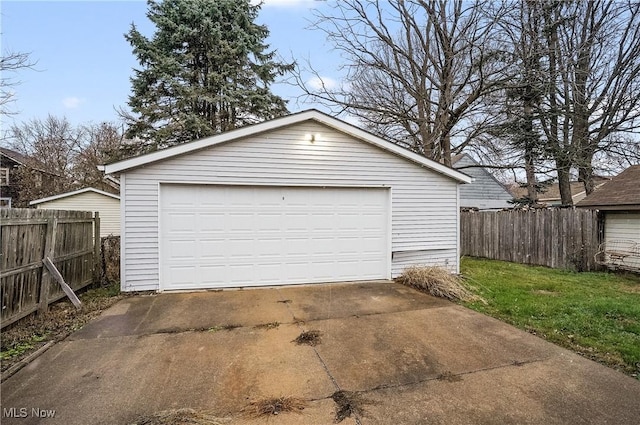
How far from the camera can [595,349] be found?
381cm

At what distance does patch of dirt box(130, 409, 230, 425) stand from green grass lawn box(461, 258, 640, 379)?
3940mm

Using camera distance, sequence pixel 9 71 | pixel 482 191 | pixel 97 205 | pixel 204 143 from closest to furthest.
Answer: pixel 204 143
pixel 9 71
pixel 97 205
pixel 482 191

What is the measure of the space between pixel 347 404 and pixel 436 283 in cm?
432

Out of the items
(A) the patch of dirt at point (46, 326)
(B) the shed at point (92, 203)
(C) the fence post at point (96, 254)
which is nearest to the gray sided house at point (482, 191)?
(C) the fence post at point (96, 254)

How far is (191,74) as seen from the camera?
1609 cm

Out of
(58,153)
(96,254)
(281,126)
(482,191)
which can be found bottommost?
(96,254)

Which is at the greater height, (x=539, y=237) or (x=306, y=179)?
(x=306, y=179)

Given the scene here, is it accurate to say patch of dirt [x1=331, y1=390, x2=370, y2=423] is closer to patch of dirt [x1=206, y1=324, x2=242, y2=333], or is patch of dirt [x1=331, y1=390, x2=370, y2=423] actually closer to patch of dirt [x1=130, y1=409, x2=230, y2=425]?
patch of dirt [x1=130, y1=409, x2=230, y2=425]

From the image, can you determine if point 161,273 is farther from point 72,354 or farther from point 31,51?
point 31,51

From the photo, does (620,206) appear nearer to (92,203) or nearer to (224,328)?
(224,328)

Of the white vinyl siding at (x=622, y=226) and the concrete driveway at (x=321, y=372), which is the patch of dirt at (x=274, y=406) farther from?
the white vinyl siding at (x=622, y=226)

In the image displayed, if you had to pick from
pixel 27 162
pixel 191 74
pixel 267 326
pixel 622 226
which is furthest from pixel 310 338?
pixel 27 162

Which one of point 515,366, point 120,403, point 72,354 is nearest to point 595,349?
point 515,366

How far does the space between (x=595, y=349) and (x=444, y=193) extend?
458cm
